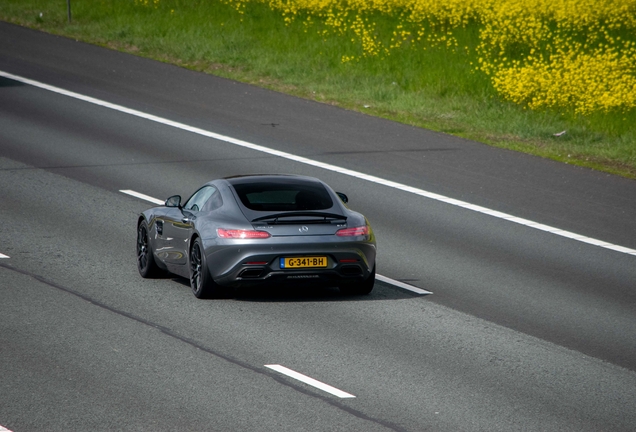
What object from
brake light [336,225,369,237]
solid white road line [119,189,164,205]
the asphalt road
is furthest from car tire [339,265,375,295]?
solid white road line [119,189,164,205]

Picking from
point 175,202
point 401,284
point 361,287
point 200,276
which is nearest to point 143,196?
point 175,202

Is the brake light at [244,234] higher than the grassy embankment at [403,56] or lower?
higher

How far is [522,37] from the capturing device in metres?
29.4

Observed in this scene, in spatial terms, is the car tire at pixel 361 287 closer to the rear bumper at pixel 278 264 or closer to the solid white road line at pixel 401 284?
the rear bumper at pixel 278 264

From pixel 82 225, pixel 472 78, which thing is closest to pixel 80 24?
pixel 472 78

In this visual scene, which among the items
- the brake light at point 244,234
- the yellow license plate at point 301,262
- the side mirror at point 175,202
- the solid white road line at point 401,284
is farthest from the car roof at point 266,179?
the solid white road line at point 401,284

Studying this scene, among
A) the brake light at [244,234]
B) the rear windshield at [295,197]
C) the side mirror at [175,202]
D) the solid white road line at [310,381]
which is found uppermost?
the rear windshield at [295,197]

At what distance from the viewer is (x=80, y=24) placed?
32.4m

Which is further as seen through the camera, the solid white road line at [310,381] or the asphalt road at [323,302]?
the solid white road line at [310,381]

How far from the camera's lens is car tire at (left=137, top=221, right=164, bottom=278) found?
44.8 feet

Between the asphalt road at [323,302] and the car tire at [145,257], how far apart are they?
0.16m

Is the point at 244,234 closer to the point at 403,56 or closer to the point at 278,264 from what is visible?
the point at 278,264

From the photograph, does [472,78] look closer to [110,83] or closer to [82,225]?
[110,83]

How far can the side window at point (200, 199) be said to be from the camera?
1320 cm
